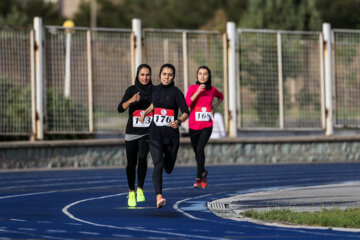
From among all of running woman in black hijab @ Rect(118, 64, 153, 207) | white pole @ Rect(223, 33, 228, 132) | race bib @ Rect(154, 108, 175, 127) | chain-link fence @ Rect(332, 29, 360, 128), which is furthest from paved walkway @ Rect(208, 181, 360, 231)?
chain-link fence @ Rect(332, 29, 360, 128)

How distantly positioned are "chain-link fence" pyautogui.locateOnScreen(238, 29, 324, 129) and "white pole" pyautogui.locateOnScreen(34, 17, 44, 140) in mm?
5277

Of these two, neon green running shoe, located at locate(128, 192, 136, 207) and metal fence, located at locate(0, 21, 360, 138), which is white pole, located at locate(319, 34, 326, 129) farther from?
neon green running shoe, located at locate(128, 192, 136, 207)

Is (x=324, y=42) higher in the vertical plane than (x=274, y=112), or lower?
higher

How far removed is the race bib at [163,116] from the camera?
1429 cm

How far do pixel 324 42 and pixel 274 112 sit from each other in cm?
239

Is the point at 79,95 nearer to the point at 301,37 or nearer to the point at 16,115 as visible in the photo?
the point at 16,115

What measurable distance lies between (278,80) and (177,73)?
2.88 m

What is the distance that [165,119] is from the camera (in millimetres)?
14297

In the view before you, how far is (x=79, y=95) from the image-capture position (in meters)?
25.7

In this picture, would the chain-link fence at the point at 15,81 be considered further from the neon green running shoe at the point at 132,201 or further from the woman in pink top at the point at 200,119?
the neon green running shoe at the point at 132,201

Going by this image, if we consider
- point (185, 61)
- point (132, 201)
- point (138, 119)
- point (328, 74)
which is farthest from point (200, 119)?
point (328, 74)

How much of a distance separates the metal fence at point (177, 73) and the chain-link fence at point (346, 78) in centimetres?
3

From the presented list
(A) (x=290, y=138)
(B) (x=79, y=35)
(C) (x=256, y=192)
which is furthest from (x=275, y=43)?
(C) (x=256, y=192)

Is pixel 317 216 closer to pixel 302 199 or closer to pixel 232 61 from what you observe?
pixel 302 199
